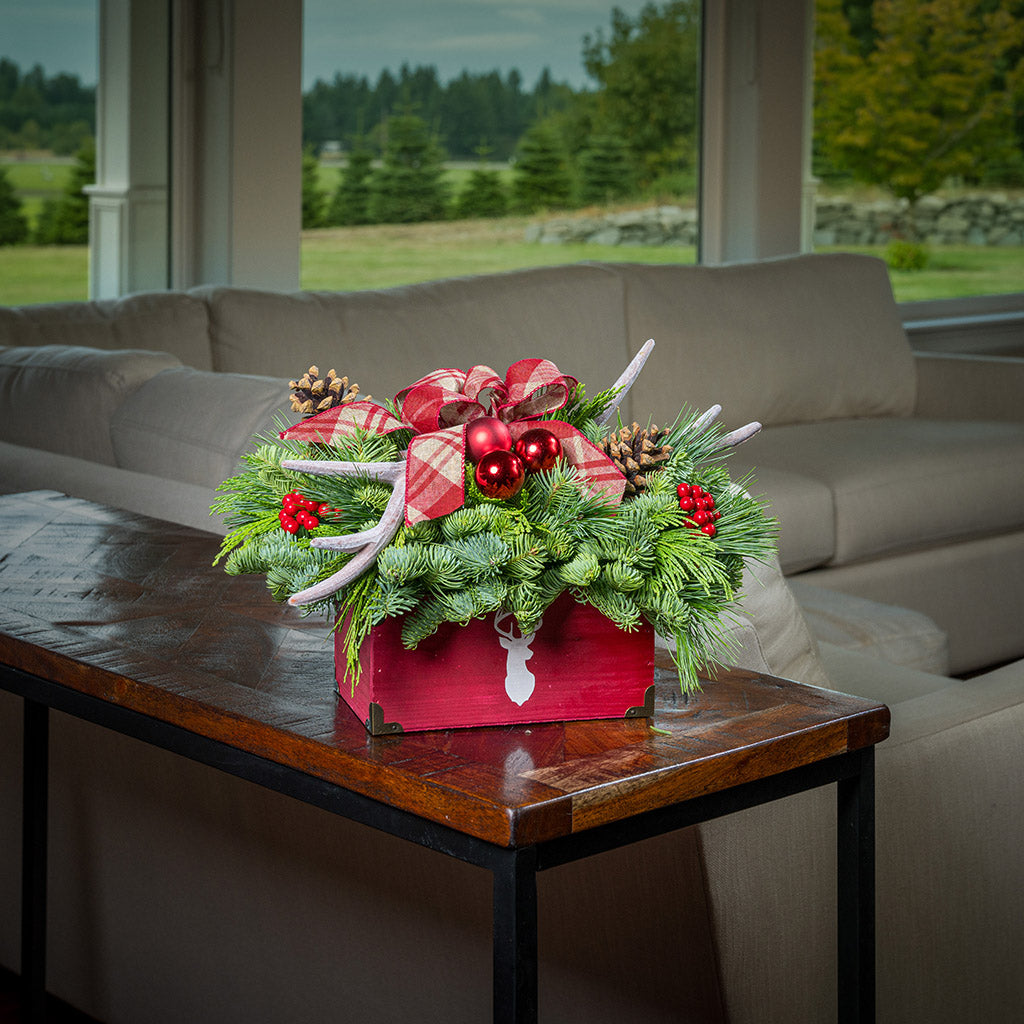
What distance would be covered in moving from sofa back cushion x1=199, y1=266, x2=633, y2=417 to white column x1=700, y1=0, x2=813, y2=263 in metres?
1.39

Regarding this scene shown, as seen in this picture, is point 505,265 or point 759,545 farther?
point 505,265

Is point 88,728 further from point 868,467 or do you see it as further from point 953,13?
point 953,13

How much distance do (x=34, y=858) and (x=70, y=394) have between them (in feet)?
2.13

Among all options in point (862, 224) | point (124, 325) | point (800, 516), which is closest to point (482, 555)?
point (124, 325)

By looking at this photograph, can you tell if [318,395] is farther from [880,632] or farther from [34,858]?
[880,632]

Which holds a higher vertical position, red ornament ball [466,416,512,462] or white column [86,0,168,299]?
white column [86,0,168,299]

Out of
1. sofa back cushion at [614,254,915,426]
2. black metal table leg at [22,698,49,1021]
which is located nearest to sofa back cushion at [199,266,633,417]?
sofa back cushion at [614,254,915,426]

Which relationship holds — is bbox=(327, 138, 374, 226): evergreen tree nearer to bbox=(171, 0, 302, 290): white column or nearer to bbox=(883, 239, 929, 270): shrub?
bbox=(171, 0, 302, 290): white column

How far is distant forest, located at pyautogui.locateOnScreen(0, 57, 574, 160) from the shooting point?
10.2ft

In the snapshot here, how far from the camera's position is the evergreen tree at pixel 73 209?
3229 mm

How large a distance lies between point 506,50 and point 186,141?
1156mm

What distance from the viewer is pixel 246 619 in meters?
1.12

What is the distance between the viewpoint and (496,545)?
31.9 inches

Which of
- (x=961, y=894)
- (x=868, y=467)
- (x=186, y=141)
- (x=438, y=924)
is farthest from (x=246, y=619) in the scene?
(x=186, y=141)
